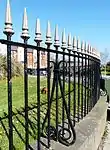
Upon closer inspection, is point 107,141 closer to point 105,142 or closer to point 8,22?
point 105,142

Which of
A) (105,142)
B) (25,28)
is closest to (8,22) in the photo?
(25,28)

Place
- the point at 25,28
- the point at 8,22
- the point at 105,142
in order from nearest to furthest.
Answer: the point at 8,22
the point at 25,28
the point at 105,142

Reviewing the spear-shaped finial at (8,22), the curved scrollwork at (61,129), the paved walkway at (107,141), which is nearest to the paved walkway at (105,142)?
the paved walkway at (107,141)

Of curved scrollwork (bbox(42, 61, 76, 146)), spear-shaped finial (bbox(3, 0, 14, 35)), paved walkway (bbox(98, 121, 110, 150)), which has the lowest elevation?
paved walkway (bbox(98, 121, 110, 150))

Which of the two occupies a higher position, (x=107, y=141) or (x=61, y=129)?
A: (x=61, y=129)

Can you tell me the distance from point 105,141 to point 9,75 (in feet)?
11.7

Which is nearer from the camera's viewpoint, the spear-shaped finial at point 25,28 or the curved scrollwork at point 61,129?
the spear-shaped finial at point 25,28

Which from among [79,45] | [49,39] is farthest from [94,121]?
[49,39]

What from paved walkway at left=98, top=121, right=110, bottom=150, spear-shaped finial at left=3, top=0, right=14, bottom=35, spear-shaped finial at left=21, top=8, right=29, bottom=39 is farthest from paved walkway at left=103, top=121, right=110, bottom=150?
spear-shaped finial at left=3, top=0, right=14, bottom=35

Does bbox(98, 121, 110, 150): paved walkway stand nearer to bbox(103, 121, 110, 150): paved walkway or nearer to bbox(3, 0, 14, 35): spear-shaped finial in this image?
bbox(103, 121, 110, 150): paved walkway

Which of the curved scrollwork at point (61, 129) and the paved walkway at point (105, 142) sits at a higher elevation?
the curved scrollwork at point (61, 129)

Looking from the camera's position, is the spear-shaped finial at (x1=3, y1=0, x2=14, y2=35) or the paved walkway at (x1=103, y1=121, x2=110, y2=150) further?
the paved walkway at (x1=103, y1=121, x2=110, y2=150)

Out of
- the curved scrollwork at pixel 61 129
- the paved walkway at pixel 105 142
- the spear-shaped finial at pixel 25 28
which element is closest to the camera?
the spear-shaped finial at pixel 25 28

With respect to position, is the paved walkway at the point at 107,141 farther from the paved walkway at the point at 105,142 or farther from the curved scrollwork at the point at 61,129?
the curved scrollwork at the point at 61,129
